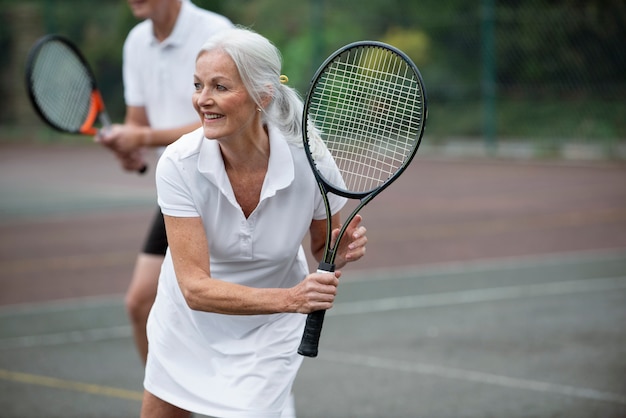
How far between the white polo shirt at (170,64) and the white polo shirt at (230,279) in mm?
1594

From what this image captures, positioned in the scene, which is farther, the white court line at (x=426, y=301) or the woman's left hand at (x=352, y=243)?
the white court line at (x=426, y=301)

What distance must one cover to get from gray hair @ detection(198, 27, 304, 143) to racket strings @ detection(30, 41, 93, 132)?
2.30 m

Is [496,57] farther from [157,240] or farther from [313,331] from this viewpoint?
[313,331]

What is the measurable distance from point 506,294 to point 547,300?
1.02 ft

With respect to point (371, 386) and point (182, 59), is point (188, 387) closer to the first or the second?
point (182, 59)

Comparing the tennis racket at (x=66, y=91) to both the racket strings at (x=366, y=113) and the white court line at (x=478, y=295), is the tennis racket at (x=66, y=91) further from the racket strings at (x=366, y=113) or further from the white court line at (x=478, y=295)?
the white court line at (x=478, y=295)

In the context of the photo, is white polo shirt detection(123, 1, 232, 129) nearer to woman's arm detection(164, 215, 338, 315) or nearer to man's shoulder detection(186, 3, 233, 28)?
man's shoulder detection(186, 3, 233, 28)

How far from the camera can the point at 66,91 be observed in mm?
5691

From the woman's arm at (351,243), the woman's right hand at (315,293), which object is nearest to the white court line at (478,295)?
the woman's arm at (351,243)

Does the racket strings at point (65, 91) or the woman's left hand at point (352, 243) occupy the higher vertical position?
the woman's left hand at point (352, 243)

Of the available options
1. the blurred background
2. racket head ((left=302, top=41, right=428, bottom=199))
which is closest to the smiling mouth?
racket head ((left=302, top=41, right=428, bottom=199))

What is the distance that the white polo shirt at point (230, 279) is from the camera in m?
3.14

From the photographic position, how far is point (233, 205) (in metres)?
3.17

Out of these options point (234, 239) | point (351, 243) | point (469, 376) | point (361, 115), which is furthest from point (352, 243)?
point (469, 376)
